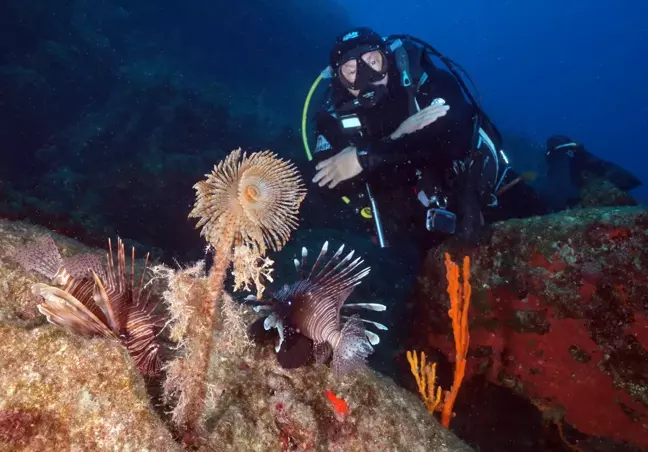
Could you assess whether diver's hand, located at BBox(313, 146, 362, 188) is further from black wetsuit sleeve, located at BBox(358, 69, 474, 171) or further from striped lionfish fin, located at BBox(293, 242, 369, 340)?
striped lionfish fin, located at BBox(293, 242, 369, 340)

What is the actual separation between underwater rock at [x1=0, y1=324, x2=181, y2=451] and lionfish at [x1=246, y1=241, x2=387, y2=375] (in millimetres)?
842

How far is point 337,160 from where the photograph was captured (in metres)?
4.14

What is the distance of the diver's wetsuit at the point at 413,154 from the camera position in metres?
4.15

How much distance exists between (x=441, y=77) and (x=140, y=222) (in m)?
6.96

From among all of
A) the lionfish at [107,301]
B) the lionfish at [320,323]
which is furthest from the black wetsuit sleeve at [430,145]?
the lionfish at [107,301]

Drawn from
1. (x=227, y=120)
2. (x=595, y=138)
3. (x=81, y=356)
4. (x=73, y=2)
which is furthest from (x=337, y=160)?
(x=595, y=138)

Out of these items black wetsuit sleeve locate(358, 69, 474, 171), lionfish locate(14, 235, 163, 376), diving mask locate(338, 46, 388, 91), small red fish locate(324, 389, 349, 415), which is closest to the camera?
lionfish locate(14, 235, 163, 376)

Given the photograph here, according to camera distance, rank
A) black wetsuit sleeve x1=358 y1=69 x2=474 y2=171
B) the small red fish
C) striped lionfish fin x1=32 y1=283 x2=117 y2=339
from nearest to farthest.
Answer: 1. striped lionfish fin x1=32 y1=283 x2=117 y2=339
2. the small red fish
3. black wetsuit sleeve x1=358 y1=69 x2=474 y2=171

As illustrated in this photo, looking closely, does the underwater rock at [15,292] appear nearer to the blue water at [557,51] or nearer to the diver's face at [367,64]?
the diver's face at [367,64]

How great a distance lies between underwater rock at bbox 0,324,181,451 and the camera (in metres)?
1.17

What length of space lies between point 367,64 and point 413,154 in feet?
4.79

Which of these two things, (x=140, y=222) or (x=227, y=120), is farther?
(x=227, y=120)

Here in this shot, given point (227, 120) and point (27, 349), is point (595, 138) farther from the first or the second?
point (27, 349)

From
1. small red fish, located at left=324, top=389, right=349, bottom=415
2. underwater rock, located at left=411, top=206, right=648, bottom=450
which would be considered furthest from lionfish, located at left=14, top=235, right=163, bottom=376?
underwater rock, located at left=411, top=206, right=648, bottom=450
